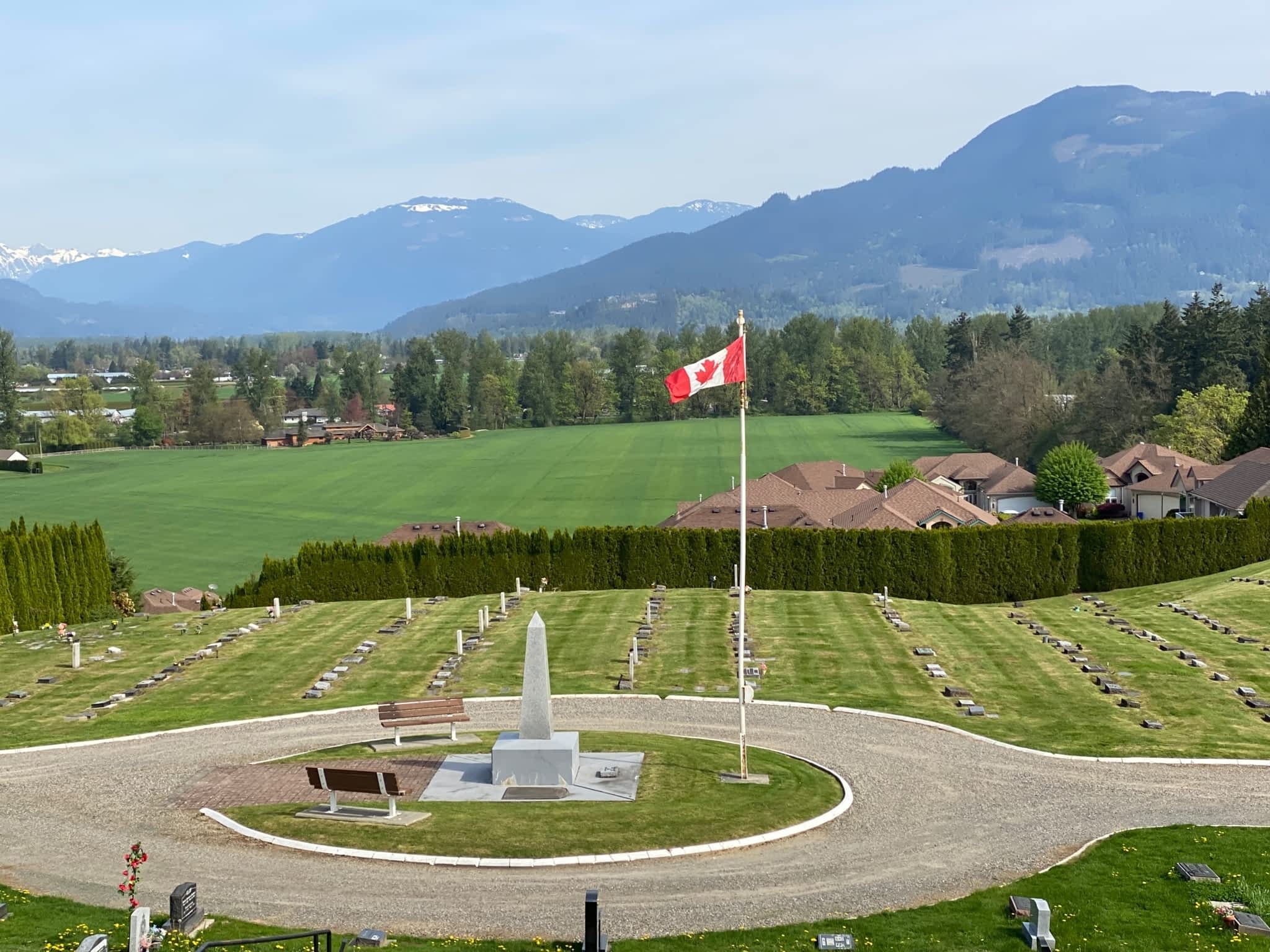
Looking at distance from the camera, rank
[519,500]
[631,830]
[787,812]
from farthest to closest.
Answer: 1. [519,500]
2. [787,812]
3. [631,830]

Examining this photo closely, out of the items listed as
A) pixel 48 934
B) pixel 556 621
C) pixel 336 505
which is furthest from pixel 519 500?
pixel 48 934

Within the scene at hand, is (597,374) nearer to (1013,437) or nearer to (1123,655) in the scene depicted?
(1013,437)

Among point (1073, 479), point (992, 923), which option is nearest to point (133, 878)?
point (992, 923)

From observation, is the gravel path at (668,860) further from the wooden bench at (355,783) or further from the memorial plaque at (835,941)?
the wooden bench at (355,783)

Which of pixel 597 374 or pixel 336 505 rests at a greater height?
pixel 597 374

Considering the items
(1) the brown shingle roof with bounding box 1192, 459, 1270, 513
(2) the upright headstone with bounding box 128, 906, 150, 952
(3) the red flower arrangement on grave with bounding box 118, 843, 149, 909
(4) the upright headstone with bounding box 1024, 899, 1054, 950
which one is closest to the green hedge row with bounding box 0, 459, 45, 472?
(1) the brown shingle roof with bounding box 1192, 459, 1270, 513

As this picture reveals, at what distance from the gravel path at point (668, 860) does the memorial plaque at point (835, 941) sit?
2.99 feet

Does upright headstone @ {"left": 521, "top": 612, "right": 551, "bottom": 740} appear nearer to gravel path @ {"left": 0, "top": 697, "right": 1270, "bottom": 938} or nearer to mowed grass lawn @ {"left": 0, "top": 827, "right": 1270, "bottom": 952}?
gravel path @ {"left": 0, "top": 697, "right": 1270, "bottom": 938}

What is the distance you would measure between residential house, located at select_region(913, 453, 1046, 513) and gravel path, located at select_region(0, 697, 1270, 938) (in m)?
63.5

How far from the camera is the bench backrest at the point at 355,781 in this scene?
743 inches

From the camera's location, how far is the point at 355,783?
62.7 ft

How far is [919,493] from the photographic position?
70.1 m

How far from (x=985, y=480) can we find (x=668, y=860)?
8325cm

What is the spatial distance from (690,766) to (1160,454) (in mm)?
71720
